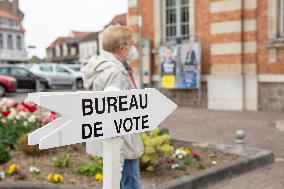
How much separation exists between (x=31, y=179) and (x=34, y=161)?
33.1 inches

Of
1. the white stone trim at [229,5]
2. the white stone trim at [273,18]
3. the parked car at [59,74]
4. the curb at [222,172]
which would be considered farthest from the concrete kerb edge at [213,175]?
the parked car at [59,74]

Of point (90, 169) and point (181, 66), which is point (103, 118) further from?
point (181, 66)

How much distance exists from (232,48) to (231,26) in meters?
0.68

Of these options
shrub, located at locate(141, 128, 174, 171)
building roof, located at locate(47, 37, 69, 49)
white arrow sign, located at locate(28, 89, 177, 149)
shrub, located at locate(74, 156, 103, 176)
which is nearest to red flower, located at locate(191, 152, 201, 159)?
shrub, located at locate(141, 128, 174, 171)

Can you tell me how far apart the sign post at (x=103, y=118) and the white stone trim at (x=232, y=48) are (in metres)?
10.8

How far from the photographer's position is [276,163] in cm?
660

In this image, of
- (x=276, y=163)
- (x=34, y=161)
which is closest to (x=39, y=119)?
(x=34, y=161)

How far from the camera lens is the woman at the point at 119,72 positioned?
11.7 ft

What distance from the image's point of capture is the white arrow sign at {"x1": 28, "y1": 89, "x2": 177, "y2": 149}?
238 centimetres

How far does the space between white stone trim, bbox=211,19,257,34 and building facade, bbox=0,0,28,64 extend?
205 ft

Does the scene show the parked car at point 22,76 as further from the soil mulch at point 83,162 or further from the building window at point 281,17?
the soil mulch at point 83,162

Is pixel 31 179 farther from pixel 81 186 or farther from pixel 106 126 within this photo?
pixel 106 126

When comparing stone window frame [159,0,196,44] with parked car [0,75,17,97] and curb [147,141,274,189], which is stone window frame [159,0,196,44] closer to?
curb [147,141,274,189]

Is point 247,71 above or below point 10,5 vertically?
below
